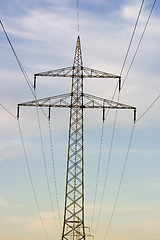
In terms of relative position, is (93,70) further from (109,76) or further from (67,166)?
(67,166)

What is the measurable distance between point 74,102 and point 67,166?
25.1ft

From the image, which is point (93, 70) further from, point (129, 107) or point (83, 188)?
point (83, 188)

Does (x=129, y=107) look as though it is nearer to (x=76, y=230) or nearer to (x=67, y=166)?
(x=67, y=166)

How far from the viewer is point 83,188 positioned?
66938 millimetres

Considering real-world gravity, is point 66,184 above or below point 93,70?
below

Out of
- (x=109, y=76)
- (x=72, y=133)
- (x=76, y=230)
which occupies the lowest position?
(x=76, y=230)

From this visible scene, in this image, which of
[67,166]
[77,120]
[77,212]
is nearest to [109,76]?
[77,120]

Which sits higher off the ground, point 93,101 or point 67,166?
point 93,101

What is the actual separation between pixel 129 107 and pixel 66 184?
11.1 metres

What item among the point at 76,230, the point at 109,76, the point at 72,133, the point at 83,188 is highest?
the point at 109,76

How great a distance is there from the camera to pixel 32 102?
67.2m

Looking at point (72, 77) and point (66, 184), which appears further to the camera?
point (72, 77)

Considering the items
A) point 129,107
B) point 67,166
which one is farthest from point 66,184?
point 129,107

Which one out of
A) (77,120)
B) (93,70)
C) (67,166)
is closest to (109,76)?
(93,70)
